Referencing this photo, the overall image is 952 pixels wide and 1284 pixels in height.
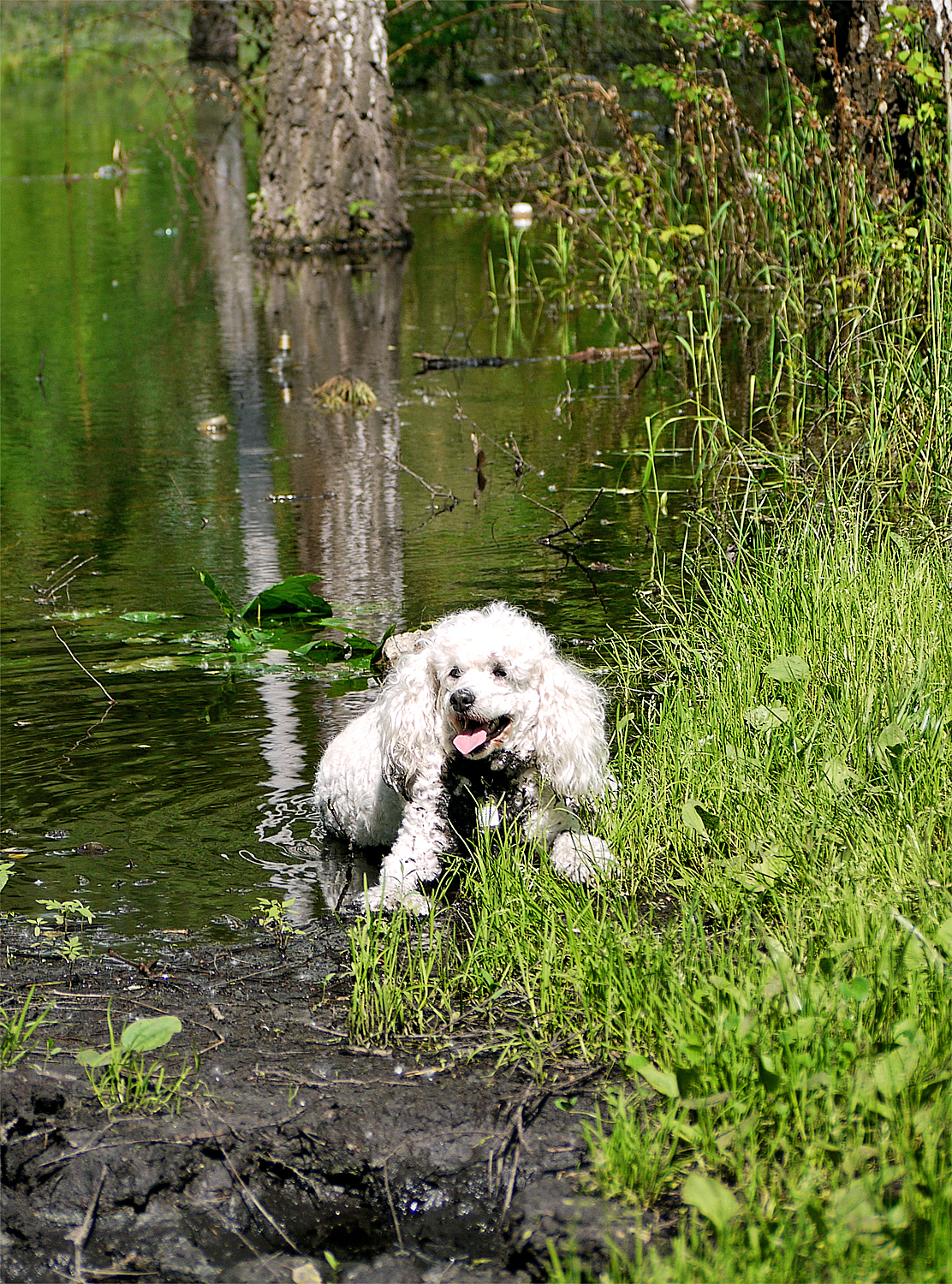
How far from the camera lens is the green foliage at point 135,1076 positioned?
254 centimetres

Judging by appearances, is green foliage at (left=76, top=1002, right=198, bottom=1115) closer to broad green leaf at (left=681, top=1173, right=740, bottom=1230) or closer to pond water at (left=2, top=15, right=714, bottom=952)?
pond water at (left=2, top=15, right=714, bottom=952)

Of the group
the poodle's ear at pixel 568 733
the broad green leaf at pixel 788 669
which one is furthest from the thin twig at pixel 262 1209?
the broad green leaf at pixel 788 669

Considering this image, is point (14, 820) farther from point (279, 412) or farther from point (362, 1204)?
point (279, 412)

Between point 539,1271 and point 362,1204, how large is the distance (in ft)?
1.18

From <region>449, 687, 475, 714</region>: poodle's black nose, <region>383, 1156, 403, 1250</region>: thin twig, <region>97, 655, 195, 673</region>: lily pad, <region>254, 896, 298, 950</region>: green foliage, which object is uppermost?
<region>449, 687, 475, 714</region>: poodle's black nose

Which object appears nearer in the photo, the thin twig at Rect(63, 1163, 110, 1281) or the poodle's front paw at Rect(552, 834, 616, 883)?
the thin twig at Rect(63, 1163, 110, 1281)

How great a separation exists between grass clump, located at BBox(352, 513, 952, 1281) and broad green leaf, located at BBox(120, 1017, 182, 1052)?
1.39ft

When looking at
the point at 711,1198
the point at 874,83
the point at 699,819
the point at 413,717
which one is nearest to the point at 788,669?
the point at 699,819

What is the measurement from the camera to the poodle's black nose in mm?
3188

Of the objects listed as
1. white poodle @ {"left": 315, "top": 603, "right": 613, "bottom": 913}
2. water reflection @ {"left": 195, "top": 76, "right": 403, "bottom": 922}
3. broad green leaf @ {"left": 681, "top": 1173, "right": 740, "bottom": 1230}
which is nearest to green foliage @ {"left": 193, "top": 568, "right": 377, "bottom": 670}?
water reflection @ {"left": 195, "top": 76, "right": 403, "bottom": 922}

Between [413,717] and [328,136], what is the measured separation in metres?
11.0

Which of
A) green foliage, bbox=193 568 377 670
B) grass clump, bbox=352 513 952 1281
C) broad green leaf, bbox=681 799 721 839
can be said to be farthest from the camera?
green foliage, bbox=193 568 377 670

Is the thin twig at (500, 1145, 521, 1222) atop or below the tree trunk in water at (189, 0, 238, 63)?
below

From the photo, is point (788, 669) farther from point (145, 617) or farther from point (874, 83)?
point (874, 83)
